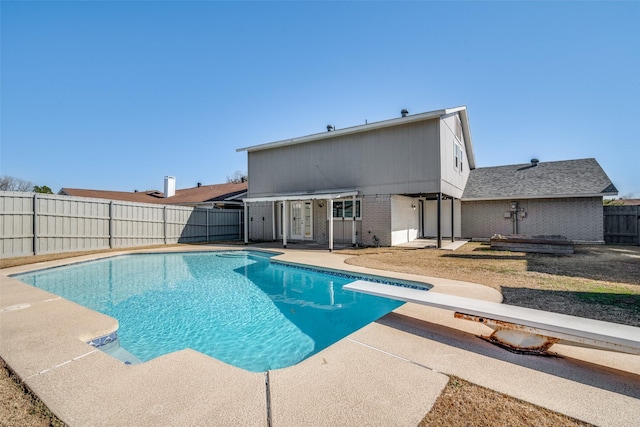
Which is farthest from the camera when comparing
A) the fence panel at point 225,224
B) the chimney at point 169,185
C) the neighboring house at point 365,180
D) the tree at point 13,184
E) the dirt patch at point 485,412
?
the tree at point 13,184

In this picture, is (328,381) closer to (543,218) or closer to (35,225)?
(35,225)

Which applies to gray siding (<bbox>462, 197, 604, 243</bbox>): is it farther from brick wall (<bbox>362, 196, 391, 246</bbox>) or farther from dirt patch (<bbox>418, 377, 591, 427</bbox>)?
dirt patch (<bbox>418, 377, 591, 427</bbox>)

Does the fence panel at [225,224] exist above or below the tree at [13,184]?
below

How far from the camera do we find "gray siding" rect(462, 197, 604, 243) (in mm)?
14766

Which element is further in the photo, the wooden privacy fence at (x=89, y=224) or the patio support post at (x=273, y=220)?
the patio support post at (x=273, y=220)

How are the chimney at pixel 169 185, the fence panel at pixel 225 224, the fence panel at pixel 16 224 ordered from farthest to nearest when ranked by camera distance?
the chimney at pixel 169 185, the fence panel at pixel 225 224, the fence panel at pixel 16 224

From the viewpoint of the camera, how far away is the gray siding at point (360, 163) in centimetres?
1283

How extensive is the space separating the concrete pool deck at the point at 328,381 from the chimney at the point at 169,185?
24.4 meters

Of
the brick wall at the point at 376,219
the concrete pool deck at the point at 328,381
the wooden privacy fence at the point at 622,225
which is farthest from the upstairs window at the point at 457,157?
the concrete pool deck at the point at 328,381

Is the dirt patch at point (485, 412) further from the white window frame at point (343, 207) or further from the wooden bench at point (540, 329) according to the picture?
the white window frame at point (343, 207)

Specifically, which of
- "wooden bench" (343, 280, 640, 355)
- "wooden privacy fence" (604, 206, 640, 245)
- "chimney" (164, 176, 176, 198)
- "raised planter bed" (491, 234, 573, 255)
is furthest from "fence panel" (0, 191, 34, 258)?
"wooden privacy fence" (604, 206, 640, 245)

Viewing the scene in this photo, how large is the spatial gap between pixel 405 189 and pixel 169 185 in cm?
2184

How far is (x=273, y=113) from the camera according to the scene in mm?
17281

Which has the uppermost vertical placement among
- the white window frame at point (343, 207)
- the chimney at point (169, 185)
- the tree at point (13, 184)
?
the tree at point (13, 184)
